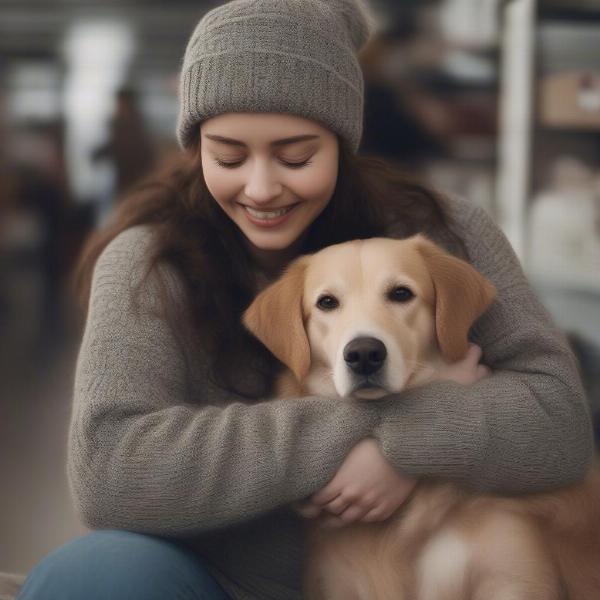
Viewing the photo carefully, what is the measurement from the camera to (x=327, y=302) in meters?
1.60

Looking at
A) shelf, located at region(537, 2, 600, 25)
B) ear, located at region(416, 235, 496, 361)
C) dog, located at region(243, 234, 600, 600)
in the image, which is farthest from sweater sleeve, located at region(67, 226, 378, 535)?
shelf, located at region(537, 2, 600, 25)

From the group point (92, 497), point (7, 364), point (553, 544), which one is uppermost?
point (92, 497)

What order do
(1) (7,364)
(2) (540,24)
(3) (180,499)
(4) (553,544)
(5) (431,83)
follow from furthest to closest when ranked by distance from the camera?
(1) (7,364) < (5) (431,83) < (2) (540,24) < (4) (553,544) < (3) (180,499)

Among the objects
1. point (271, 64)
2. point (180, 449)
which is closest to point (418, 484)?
point (180, 449)

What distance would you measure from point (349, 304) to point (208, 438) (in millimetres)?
352

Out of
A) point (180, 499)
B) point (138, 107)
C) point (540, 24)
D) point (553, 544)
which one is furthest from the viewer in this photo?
point (138, 107)

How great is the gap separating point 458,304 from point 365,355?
0.23 meters

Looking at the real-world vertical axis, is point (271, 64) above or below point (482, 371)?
above

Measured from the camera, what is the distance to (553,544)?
4.95 ft

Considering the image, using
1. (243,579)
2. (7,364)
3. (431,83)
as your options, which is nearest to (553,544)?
(243,579)

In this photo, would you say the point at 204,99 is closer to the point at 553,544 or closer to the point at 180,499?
the point at 180,499

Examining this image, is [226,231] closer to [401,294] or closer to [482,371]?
[401,294]

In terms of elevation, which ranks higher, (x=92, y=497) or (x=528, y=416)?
(x=528, y=416)

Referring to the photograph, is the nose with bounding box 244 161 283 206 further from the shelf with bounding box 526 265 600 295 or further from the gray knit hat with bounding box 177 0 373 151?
the shelf with bounding box 526 265 600 295
